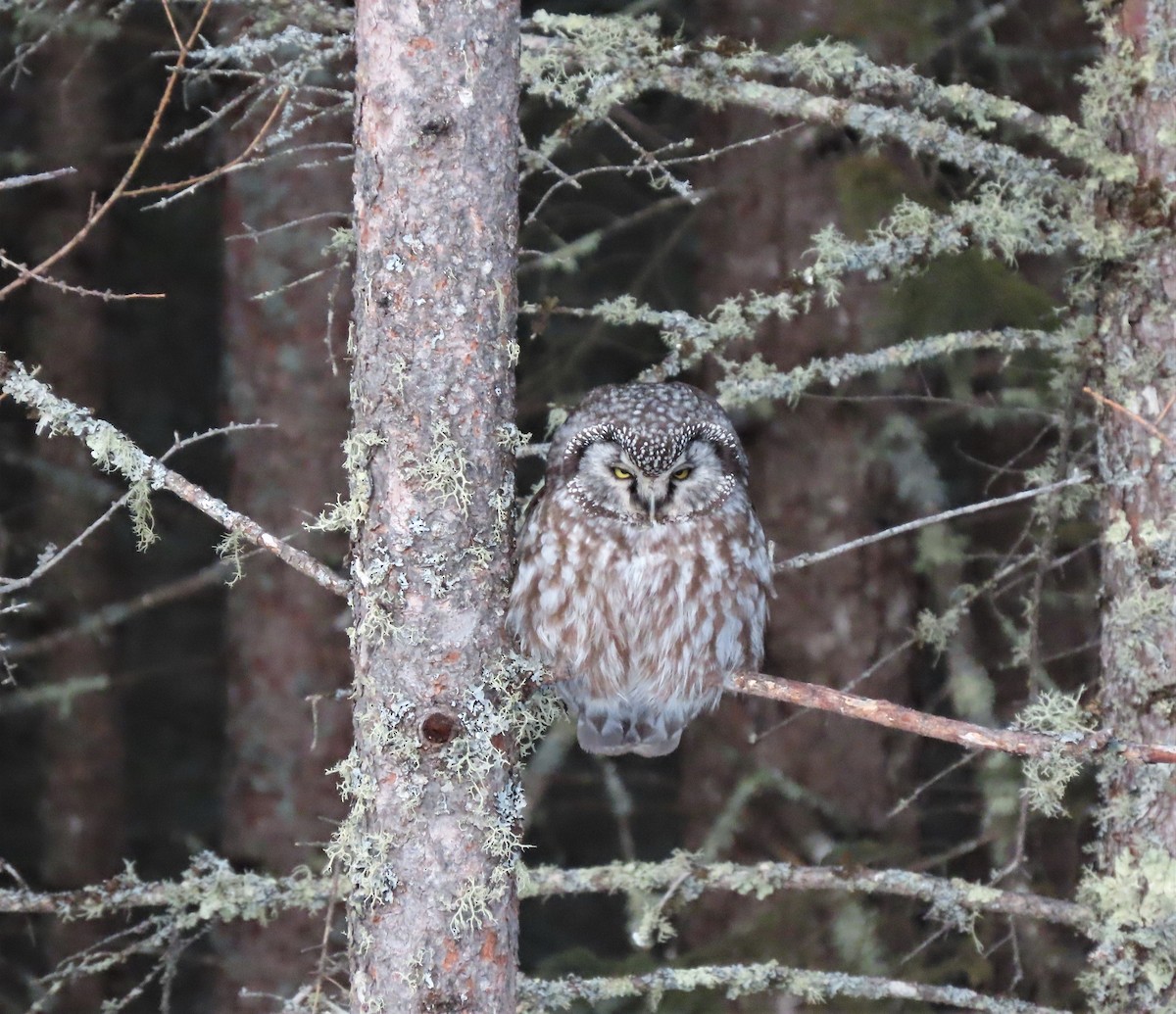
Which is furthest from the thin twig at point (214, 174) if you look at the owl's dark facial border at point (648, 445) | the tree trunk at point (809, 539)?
the tree trunk at point (809, 539)

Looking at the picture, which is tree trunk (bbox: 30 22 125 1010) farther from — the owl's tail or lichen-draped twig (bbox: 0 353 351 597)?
lichen-draped twig (bbox: 0 353 351 597)

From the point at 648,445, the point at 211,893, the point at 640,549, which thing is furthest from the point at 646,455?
the point at 211,893

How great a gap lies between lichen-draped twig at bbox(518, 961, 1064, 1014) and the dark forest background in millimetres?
235

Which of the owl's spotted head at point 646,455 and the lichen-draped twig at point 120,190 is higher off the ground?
the lichen-draped twig at point 120,190

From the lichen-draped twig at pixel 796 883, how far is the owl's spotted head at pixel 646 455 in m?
0.99

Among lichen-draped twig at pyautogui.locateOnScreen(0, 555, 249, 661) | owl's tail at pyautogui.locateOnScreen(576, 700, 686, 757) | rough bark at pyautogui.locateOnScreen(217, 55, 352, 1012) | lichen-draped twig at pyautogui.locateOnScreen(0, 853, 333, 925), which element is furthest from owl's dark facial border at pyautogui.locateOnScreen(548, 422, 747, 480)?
rough bark at pyautogui.locateOnScreen(217, 55, 352, 1012)

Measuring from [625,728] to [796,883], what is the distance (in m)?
0.72

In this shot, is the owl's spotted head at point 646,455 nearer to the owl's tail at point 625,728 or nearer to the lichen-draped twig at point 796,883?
the owl's tail at point 625,728

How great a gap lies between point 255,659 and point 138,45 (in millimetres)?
3904

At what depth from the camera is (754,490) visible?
626cm

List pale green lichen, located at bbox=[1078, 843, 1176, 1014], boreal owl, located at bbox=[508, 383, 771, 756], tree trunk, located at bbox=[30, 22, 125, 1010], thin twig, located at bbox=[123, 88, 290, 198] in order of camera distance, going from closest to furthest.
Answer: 1. thin twig, located at bbox=[123, 88, 290, 198]
2. pale green lichen, located at bbox=[1078, 843, 1176, 1014]
3. boreal owl, located at bbox=[508, 383, 771, 756]
4. tree trunk, located at bbox=[30, 22, 125, 1010]

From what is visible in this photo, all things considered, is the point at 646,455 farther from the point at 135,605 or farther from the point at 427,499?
the point at 135,605

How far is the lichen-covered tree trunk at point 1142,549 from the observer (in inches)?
156

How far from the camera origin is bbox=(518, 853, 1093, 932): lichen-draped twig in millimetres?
4023
